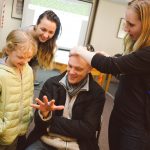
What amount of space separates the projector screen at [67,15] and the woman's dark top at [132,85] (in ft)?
14.9

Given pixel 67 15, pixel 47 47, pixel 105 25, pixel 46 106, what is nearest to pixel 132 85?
pixel 46 106

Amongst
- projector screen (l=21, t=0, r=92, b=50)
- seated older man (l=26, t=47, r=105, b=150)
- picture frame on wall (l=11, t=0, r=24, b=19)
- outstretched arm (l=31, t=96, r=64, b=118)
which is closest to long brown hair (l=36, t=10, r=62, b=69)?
seated older man (l=26, t=47, r=105, b=150)

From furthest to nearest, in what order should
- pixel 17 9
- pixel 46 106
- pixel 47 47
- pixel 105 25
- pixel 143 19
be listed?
pixel 105 25, pixel 17 9, pixel 47 47, pixel 46 106, pixel 143 19

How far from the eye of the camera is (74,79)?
5.25 feet

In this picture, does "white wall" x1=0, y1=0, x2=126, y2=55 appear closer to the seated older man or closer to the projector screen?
the projector screen

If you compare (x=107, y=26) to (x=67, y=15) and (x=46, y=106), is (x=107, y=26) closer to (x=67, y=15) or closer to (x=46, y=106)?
(x=67, y=15)

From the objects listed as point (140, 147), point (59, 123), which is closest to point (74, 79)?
point (59, 123)

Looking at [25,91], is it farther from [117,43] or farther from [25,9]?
[117,43]

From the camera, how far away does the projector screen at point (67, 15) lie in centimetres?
587

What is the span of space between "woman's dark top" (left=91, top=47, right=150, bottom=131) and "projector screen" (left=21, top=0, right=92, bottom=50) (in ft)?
14.9

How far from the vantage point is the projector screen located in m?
5.87

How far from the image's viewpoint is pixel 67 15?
6.12m

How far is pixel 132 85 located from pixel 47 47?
3.61 ft

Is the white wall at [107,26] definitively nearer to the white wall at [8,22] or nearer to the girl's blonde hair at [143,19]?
the white wall at [8,22]
